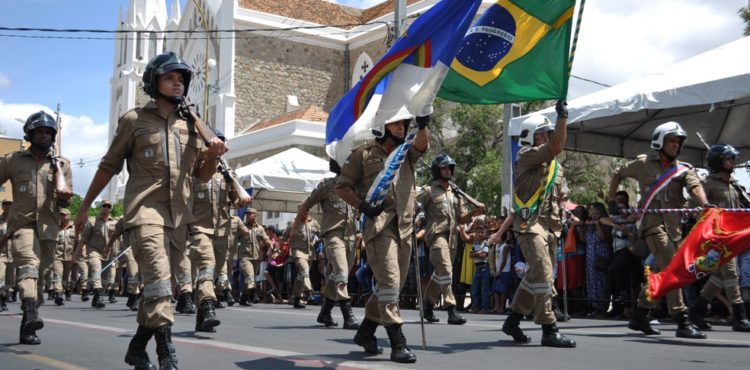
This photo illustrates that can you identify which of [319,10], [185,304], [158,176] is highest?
[319,10]

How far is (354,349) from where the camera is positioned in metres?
7.64

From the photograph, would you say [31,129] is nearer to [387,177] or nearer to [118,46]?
[387,177]

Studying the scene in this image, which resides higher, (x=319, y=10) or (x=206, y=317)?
(x=319, y=10)

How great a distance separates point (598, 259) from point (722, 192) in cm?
396

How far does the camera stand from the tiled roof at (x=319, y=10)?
50.2m

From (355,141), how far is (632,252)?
651 cm

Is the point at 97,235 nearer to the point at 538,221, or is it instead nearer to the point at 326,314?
the point at 326,314

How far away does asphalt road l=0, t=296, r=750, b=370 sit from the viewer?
6562mm

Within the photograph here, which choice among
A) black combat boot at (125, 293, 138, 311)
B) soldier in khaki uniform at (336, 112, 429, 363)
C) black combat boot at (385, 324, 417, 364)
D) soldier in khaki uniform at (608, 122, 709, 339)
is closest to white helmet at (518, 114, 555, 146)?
soldier in khaki uniform at (336, 112, 429, 363)

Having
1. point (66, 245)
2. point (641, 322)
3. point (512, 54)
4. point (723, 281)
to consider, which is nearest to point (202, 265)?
point (512, 54)

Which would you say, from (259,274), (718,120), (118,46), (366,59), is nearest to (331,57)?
(366,59)

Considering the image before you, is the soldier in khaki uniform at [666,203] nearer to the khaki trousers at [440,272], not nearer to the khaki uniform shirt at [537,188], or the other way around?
the khaki uniform shirt at [537,188]

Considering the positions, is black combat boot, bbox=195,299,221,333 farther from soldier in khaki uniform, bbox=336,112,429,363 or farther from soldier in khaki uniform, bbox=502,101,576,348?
soldier in khaki uniform, bbox=502,101,576,348

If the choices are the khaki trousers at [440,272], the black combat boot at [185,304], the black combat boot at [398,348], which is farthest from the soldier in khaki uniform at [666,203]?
the black combat boot at [185,304]
